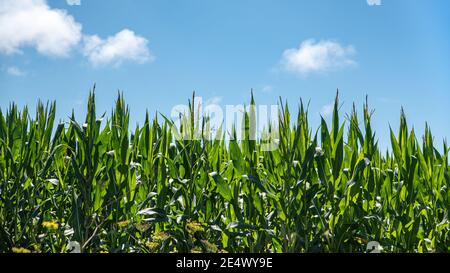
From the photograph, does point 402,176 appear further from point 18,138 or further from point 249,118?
point 18,138

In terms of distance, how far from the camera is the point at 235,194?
345cm

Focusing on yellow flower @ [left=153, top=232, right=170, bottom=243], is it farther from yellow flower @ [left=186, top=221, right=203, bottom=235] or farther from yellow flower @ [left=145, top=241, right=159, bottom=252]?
yellow flower @ [left=186, top=221, right=203, bottom=235]

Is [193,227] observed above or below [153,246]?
above

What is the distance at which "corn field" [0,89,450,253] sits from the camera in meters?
3.23

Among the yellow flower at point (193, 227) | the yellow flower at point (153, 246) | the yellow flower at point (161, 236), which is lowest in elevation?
the yellow flower at point (153, 246)

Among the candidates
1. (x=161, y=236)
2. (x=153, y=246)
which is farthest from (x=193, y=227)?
(x=153, y=246)

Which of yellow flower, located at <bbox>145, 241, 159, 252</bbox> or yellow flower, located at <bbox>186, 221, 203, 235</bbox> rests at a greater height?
yellow flower, located at <bbox>186, 221, 203, 235</bbox>

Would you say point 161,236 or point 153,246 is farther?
point 153,246

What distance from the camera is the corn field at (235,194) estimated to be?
3229 millimetres

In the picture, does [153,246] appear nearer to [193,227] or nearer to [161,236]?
[161,236]

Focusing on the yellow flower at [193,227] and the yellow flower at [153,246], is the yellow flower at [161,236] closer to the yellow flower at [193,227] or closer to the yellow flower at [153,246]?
the yellow flower at [153,246]

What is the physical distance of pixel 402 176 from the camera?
12.0ft

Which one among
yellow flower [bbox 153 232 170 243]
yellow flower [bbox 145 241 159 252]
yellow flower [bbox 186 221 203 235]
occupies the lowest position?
yellow flower [bbox 145 241 159 252]
